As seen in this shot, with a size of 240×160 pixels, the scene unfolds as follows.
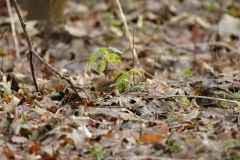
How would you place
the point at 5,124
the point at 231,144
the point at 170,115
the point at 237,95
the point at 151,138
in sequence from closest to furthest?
1. the point at 231,144
2. the point at 151,138
3. the point at 5,124
4. the point at 170,115
5. the point at 237,95

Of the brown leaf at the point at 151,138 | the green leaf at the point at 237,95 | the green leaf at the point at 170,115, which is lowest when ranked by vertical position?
the brown leaf at the point at 151,138

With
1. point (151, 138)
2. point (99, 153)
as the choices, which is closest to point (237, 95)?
point (151, 138)

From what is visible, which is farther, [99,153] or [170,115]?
[170,115]

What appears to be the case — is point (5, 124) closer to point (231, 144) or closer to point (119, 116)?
point (119, 116)

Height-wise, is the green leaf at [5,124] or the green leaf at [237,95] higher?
the green leaf at [237,95]

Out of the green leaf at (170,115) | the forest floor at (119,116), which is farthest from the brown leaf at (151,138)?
the green leaf at (170,115)

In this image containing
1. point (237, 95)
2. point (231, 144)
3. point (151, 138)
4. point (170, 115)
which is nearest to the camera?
point (231, 144)

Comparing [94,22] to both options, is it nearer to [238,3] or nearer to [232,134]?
[238,3]

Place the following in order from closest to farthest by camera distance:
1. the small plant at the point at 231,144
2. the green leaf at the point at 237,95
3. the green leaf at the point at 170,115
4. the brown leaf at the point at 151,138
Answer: the small plant at the point at 231,144
the brown leaf at the point at 151,138
the green leaf at the point at 170,115
the green leaf at the point at 237,95

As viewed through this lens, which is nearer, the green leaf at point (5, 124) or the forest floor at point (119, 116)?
the forest floor at point (119, 116)

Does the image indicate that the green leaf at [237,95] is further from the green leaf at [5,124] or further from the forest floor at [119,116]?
the green leaf at [5,124]

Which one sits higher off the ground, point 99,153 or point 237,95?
point 237,95

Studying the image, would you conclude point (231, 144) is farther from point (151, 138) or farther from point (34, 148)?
point (34, 148)

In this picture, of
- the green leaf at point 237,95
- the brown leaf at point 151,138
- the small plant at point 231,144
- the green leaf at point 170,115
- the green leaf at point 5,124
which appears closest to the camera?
the small plant at point 231,144
